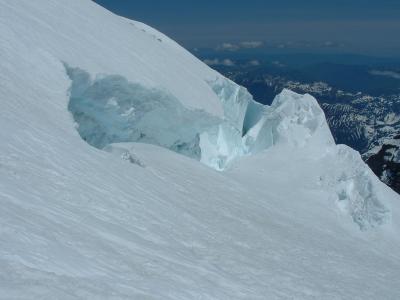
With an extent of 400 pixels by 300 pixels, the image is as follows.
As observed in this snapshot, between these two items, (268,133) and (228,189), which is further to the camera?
(268,133)

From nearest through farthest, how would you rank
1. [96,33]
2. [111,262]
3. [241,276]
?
[111,262] → [241,276] → [96,33]

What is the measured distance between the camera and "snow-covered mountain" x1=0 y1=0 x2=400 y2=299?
26.0ft

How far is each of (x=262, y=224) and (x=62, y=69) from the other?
24.3 ft

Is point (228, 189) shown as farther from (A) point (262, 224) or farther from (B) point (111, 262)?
(B) point (111, 262)

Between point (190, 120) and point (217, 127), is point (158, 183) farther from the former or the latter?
point (217, 127)

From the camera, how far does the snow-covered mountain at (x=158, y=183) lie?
7.93 meters

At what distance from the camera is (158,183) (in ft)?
49.8

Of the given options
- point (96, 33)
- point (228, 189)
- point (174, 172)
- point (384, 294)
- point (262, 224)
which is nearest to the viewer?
point (384, 294)

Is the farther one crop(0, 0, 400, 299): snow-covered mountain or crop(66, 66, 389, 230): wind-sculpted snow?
crop(66, 66, 389, 230): wind-sculpted snow

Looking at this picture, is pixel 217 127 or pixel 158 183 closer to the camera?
pixel 158 183

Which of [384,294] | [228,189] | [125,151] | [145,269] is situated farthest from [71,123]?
[384,294]

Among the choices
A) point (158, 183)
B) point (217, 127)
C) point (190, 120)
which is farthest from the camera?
point (217, 127)

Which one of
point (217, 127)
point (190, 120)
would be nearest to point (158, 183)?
point (190, 120)

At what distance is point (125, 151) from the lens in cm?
1611
